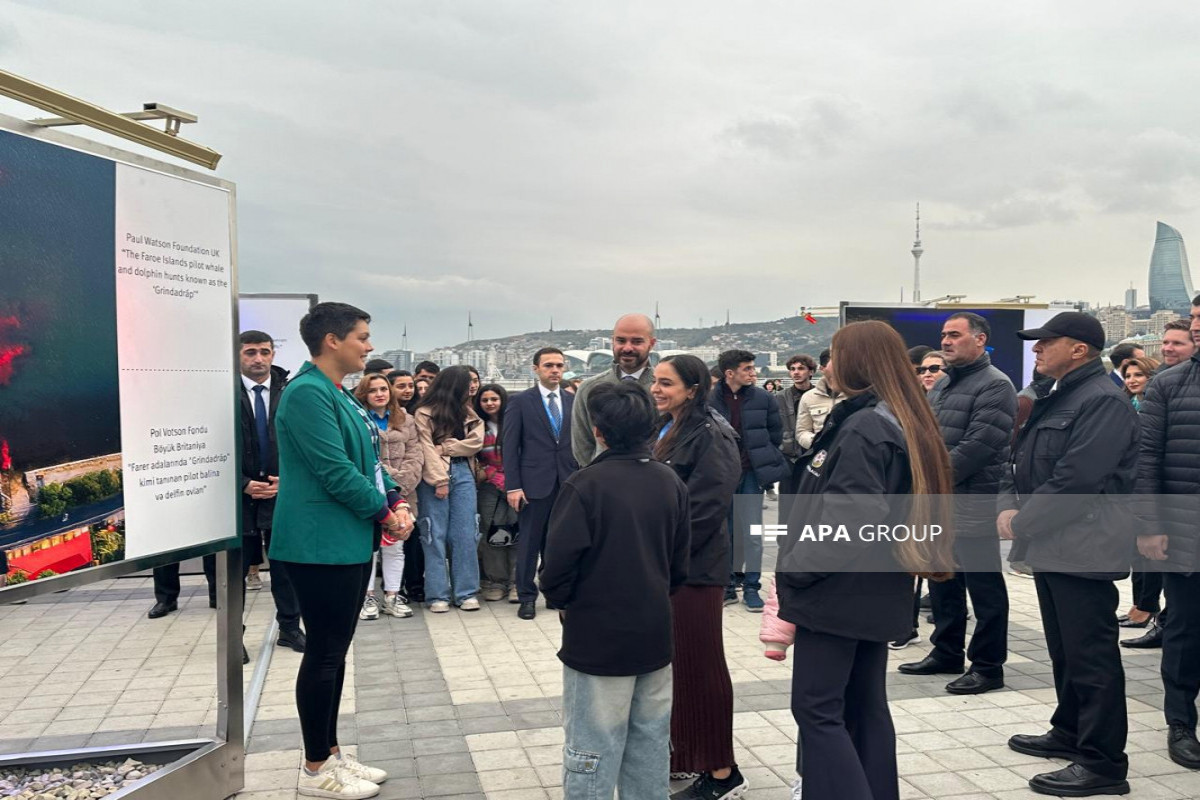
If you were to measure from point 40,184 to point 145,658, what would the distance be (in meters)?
4.28

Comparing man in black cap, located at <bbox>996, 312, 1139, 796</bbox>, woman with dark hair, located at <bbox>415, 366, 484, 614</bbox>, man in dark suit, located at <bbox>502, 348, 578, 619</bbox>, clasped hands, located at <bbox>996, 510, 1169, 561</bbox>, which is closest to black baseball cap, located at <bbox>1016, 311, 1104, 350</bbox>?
man in black cap, located at <bbox>996, 312, 1139, 796</bbox>

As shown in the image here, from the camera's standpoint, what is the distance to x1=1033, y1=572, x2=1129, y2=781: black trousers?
4.06 m

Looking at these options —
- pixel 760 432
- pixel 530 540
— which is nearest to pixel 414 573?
pixel 530 540

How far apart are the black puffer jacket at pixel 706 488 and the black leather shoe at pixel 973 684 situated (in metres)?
2.14

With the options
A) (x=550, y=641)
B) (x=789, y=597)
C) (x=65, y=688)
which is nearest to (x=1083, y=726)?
(x=789, y=597)

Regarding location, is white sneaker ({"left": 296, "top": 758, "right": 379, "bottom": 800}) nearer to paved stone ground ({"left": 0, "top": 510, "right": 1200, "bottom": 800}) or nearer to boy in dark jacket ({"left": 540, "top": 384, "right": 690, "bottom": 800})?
paved stone ground ({"left": 0, "top": 510, "right": 1200, "bottom": 800})

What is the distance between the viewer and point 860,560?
3.14m

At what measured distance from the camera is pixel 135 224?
333 cm

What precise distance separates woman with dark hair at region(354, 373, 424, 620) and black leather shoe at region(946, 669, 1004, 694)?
4052mm

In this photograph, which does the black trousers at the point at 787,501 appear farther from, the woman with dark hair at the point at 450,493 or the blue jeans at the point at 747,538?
the woman with dark hair at the point at 450,493

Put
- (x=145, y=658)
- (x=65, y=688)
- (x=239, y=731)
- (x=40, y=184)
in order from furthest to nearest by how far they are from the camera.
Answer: (x=145, y=658)
(x=65, y=688)
(x=239, y=731)
(x=40, y=184)

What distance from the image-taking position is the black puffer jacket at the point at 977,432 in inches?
209

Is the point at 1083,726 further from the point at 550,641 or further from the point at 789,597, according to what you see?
the point at 550,641

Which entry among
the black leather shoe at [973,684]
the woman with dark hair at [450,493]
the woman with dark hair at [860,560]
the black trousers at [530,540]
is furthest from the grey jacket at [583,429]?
the woman with dark hair at [450,493]
